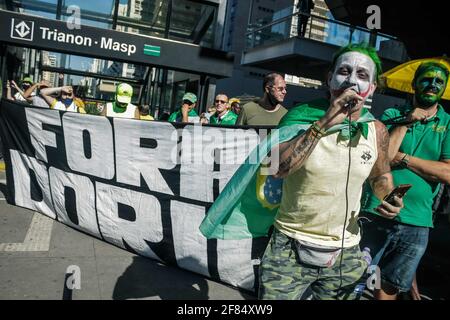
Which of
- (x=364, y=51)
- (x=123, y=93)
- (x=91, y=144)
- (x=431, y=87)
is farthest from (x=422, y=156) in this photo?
(x=123, y=93)

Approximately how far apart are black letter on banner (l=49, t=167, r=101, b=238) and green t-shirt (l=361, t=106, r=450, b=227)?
3430 millimetres

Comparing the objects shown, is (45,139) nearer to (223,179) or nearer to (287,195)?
(223,179)

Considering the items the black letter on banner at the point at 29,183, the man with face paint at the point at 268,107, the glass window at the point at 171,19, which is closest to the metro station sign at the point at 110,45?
the glass window at the point at 171,19

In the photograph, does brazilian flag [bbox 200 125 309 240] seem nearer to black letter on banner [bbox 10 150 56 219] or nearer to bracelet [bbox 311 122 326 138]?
bracelet [bbox 311 122 326 138]

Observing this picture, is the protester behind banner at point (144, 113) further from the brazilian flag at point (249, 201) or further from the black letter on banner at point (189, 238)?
the brazilian flag at point (249, 201)

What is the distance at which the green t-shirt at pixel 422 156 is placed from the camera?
2.81 m

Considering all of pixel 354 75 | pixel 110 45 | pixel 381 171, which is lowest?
pixel 381 171

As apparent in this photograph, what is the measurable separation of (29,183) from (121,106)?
1.71 meters

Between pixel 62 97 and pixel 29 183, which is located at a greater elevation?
pixel 62 97

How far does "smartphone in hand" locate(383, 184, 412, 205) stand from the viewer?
6.68ft

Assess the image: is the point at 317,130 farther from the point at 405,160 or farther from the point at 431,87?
the point at 431,87

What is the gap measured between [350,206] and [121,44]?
8902 mm

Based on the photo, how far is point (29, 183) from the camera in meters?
5.49
